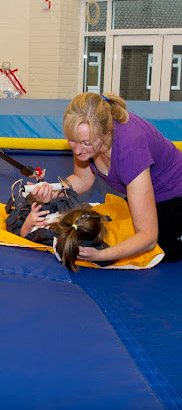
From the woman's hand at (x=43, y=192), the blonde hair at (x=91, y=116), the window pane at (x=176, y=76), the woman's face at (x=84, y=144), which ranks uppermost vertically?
the window pane at (x=176, y=76)

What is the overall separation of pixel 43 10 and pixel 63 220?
7.45 m

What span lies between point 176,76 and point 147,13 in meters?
1.15

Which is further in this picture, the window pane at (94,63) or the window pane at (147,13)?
the window pane at (94,63)

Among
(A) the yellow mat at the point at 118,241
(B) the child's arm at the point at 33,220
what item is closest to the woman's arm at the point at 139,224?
(A) the yellow mat at the point at 118,241

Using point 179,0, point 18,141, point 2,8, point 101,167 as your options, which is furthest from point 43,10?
point 101,167

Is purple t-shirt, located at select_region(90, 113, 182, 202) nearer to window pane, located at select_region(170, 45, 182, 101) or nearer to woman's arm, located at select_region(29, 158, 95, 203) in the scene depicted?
woman's arm, located at select_region(29, 158, 95, 203)

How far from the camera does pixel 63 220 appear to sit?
172cm

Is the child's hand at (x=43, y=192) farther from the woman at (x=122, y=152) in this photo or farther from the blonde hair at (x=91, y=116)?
the blonde hair at (x=91, y=116)

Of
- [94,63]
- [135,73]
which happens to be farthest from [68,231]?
[94,63]

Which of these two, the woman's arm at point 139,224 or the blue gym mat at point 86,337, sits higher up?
the woman's arm at point 139,224

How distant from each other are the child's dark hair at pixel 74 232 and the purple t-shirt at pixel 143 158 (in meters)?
0.16

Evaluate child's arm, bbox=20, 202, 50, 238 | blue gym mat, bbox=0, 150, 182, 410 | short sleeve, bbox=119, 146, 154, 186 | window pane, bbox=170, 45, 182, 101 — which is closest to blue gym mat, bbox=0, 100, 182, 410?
blue gym mat, bbox=0, 150, 182, 410

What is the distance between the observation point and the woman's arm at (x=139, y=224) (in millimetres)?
1596

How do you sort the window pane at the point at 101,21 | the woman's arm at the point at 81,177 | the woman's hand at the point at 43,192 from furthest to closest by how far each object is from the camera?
1. the window pane at the point at 101,21
2. the woman's arm at the point at 81,177
3. the woman's hand at the point at 43,192
